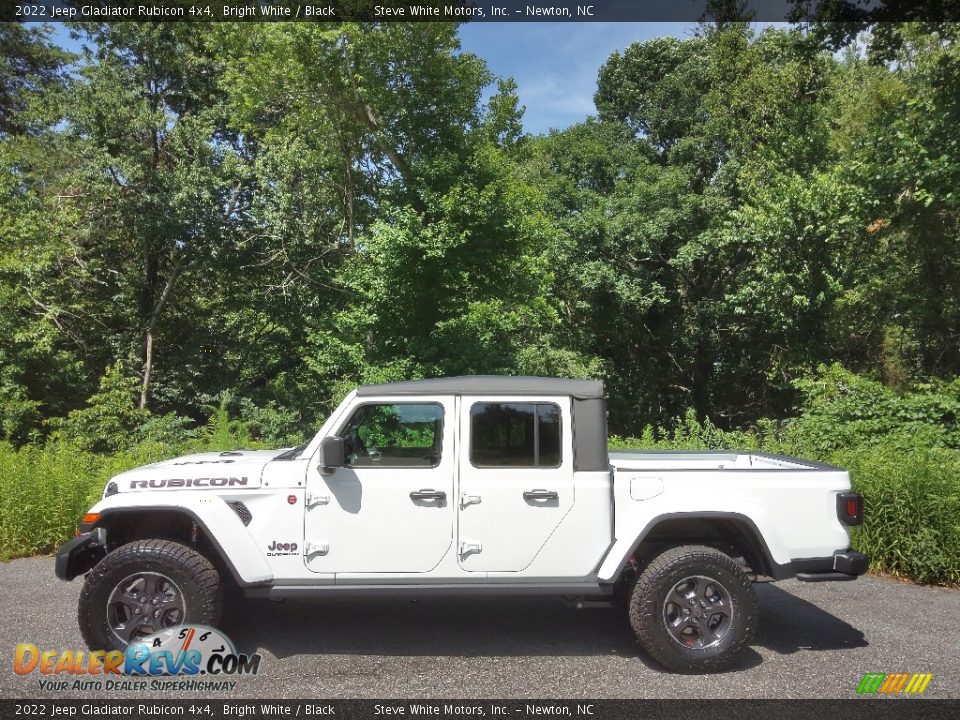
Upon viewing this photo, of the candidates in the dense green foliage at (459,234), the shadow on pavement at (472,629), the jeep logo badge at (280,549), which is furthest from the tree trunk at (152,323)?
the jeep logo badge at (280,549)

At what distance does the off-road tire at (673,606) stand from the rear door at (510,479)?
720 mm

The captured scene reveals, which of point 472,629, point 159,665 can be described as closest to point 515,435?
point 472,629

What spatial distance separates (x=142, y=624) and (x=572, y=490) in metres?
2.87

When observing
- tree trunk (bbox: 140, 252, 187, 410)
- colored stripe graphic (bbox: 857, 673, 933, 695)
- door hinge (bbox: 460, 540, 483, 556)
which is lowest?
colored stripe graphic (bbox: 857, 673, 933, 695)

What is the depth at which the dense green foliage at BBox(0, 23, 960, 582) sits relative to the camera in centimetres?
1397

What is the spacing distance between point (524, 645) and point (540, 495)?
117cm

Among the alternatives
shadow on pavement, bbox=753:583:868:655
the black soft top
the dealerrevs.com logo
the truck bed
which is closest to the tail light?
the truck bed

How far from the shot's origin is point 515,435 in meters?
4.69

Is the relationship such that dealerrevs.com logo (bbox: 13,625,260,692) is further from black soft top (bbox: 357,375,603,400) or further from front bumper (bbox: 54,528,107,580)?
black soft top (bbox: 357,375,603,400)

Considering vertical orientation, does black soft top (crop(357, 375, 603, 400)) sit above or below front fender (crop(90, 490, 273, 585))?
above

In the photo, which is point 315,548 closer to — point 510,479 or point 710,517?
point 510,479

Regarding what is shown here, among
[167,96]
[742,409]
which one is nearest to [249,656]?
[167,96]

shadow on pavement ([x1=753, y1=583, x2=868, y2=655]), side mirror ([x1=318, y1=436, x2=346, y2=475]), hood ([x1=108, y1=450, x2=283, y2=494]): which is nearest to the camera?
side mirror ([x1=318, y1=436, x2=346, y2=475])

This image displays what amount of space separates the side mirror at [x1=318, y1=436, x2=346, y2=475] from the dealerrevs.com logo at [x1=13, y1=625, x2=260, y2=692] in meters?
1.31
